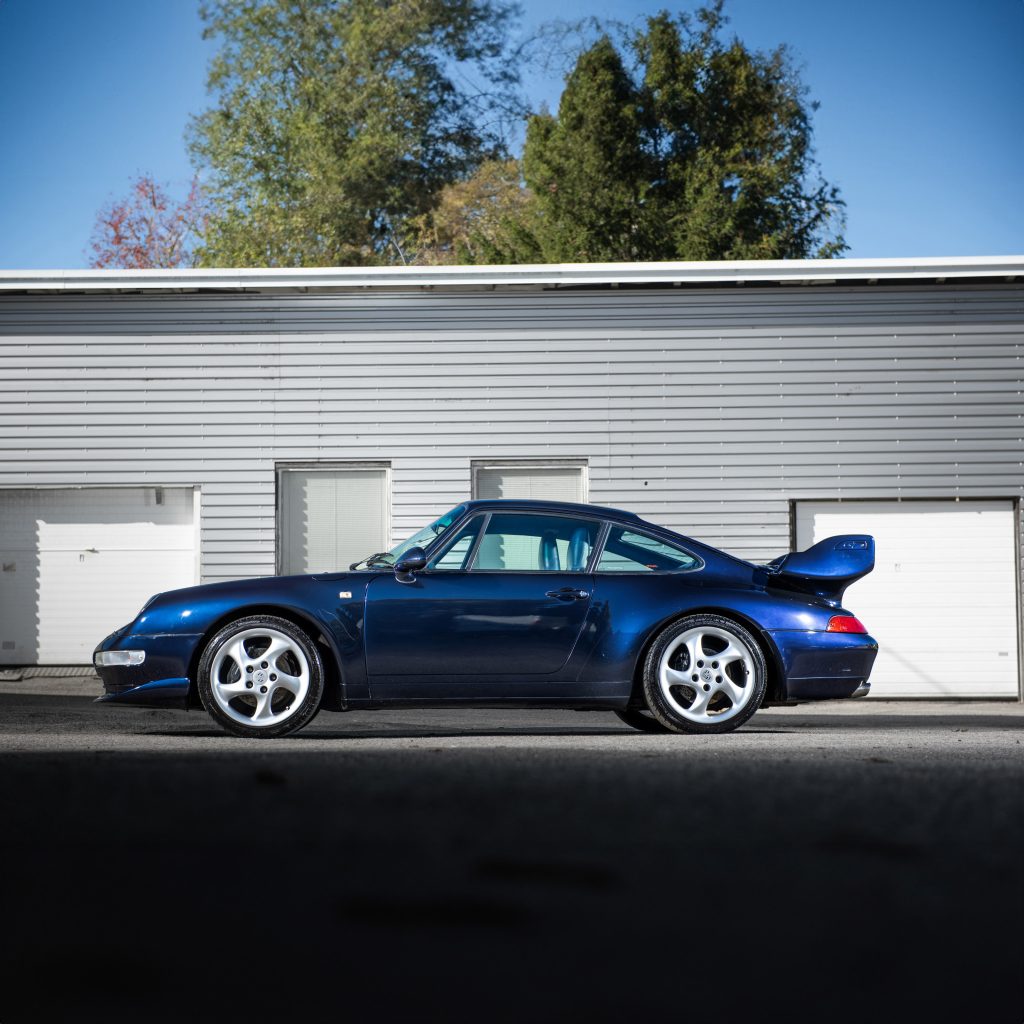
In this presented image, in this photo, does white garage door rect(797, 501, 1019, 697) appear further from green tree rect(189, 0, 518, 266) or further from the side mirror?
green tree rect(189, 0, 518, 266)

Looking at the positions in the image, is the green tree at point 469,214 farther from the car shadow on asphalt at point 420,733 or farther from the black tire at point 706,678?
the black tire at point 706,678

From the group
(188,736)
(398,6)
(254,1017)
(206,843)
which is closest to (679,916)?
(254,1017)

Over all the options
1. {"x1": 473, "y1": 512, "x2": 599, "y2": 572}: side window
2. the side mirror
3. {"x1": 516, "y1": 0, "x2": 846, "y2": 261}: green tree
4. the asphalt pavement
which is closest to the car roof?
{"x1": 473, "y1": 512, "x2": 599, "y2": 572}: side window

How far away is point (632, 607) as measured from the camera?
775 centimetres

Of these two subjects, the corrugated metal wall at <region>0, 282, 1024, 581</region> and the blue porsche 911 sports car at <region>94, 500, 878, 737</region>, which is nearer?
the blue porsche 911 sports car at <region>94, 500, 878, 737</region>

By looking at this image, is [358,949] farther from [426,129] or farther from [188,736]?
[426,129]

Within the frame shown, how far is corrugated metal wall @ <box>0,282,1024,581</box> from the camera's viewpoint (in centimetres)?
1634

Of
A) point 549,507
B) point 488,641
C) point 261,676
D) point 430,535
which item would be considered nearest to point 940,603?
point 549,507

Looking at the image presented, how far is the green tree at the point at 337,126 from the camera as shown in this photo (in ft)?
135

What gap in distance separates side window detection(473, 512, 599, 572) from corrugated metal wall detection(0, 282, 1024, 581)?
8252mm

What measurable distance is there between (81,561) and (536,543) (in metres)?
9.72

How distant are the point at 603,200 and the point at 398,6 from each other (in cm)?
1152

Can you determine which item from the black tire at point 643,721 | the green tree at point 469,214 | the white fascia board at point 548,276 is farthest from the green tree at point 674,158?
the black tire at point 643,721

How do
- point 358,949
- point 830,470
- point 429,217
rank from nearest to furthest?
1. point 358,949
2. point 830,470
3. point 429,217
